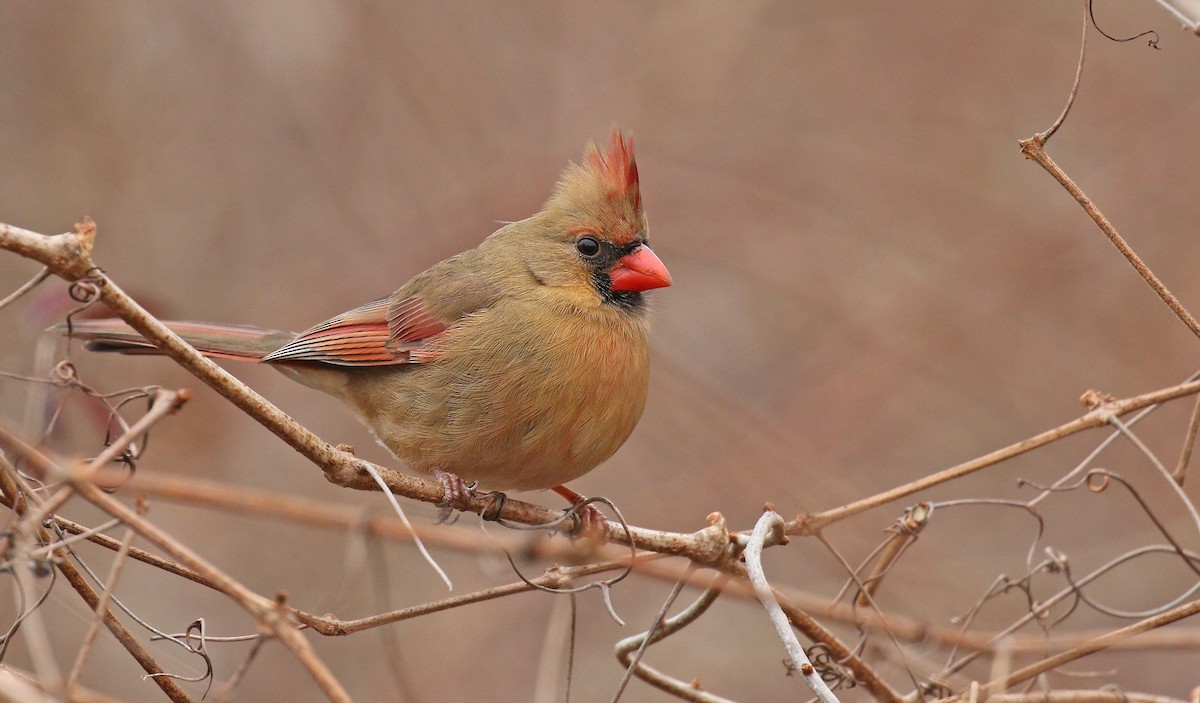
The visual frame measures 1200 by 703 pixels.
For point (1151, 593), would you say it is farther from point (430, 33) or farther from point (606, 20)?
point (430, 33)

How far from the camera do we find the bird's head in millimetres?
3730

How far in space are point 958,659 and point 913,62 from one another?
17.0 ft

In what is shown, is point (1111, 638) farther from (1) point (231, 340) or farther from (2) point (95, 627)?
(1) point (231, 340)

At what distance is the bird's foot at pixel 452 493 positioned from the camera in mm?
3150

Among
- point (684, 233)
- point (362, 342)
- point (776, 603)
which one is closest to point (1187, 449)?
point (776, 603)

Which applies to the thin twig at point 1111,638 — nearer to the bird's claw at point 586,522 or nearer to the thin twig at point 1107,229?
the thin twig at point 1107,229

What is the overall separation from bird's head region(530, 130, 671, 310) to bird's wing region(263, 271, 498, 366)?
26 cm

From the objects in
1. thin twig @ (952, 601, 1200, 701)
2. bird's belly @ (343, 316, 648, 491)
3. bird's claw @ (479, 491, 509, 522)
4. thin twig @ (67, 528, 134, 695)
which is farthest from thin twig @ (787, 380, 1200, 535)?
thin twig @ (67, 528, 134, 695)

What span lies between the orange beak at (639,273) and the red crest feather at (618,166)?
0.17 meters

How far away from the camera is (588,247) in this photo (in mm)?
3818

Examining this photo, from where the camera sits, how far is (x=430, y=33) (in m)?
6.82

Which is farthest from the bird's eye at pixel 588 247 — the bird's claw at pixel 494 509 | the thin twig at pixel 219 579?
the thin twig at pixel 219 579

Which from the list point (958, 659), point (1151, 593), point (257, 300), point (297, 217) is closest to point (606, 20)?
point (297, 217)

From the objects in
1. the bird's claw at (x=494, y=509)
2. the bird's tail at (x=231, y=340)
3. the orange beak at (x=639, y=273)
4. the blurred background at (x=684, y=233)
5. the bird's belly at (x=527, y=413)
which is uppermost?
the blurred background at (x=684, y=233)
